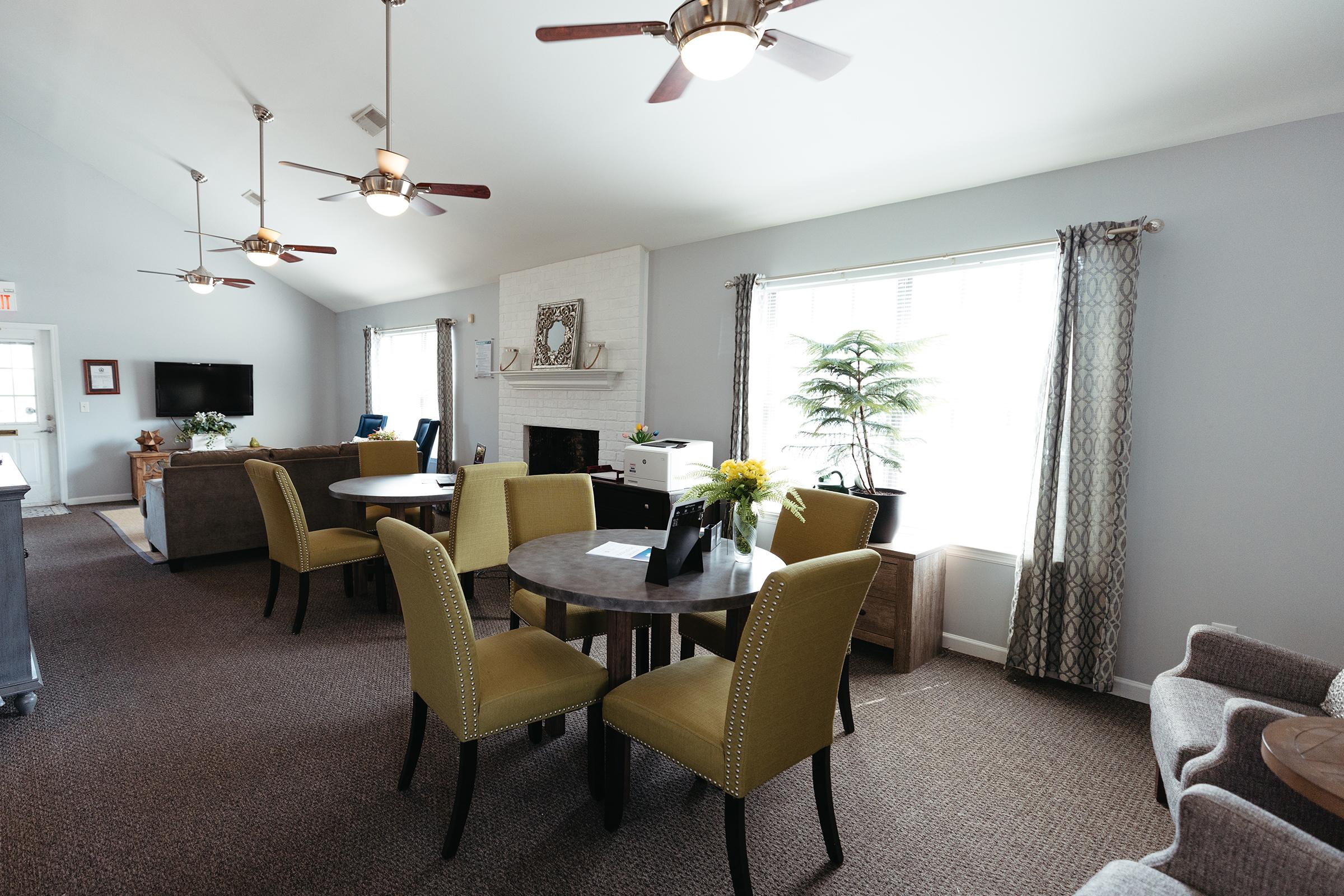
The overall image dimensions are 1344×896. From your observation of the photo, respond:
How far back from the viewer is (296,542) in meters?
3.45

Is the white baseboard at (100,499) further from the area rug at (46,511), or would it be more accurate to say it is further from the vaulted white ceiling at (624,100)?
the vaulted white ceiling at (624,100)

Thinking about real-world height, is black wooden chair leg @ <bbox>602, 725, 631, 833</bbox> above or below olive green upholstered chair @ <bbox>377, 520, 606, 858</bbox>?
below

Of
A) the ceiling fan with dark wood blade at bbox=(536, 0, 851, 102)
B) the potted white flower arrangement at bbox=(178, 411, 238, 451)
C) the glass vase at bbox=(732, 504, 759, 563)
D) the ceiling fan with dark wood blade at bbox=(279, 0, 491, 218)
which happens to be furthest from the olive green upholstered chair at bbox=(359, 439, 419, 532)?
the potted white flower arrangement at bbox=(178, 411, 238, 451)

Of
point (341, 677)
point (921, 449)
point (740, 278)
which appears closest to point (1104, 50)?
point (921, 449)

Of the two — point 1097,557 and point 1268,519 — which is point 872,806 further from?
point 1268,519

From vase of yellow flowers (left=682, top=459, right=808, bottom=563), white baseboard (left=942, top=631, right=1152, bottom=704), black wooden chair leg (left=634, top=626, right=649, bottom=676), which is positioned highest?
vase of yellow flowers (left=682, top=459, right=808, bottom=563)

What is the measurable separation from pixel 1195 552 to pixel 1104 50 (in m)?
2.10

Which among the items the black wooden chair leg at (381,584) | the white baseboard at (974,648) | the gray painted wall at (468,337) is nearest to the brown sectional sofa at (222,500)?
the black wooden chair leg at (381,584)

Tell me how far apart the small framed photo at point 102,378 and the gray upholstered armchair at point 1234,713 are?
9.67m

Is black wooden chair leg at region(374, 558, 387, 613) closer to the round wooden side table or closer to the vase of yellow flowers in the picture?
the vase of yellow flowers

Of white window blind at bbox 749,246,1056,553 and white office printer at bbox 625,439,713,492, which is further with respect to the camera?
white office printer at bbox 625,439,713,492

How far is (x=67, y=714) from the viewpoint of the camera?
256 centimetres

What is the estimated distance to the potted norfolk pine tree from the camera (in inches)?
131

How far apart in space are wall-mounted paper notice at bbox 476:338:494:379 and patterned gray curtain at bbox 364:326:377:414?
2.36 m
